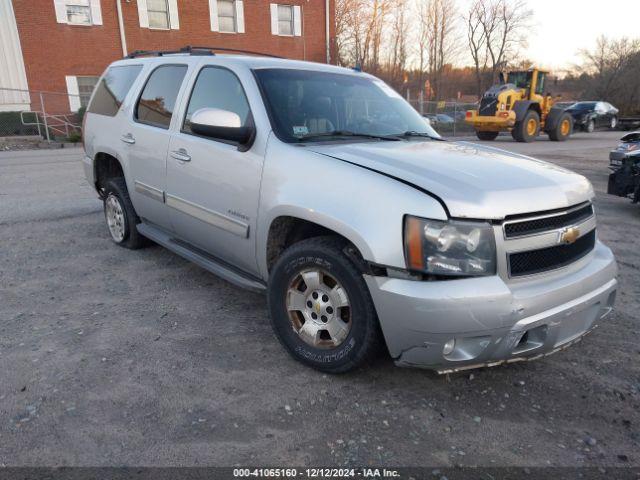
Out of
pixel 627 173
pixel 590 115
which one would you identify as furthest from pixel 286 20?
pixel 627 173

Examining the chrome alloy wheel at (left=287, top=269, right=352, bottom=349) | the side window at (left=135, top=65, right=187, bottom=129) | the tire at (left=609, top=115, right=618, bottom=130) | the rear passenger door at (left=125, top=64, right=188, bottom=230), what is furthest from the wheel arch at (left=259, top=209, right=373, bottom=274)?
the tire at (left=609, top=115, right=618, bottom=130)

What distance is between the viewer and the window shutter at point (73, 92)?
20.3 metres

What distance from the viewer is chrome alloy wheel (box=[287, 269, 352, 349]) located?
8.92 ft

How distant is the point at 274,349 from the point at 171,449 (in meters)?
1.05

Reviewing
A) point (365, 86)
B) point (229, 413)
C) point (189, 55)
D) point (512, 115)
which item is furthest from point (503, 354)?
point (512, 115)

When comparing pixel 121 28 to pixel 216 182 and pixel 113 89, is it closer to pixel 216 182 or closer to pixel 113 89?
pixel 113 89

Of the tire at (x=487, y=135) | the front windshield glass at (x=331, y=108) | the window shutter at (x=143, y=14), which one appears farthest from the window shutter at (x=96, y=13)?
the front windshield glass at (x=331, y=108)

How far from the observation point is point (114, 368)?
2.94m

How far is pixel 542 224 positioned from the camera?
99.4 inches

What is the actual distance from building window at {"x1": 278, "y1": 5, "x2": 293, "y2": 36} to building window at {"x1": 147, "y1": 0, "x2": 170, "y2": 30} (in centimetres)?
555

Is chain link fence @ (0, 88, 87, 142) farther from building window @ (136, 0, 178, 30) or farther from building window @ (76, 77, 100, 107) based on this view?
building window @ (136, 0, 178, 30)

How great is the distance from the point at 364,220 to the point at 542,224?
94cm

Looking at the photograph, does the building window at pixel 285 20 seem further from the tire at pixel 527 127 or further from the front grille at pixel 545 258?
the front grille at pixel 545 258

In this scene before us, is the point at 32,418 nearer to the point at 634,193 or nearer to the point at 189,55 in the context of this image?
the point at 189,55
